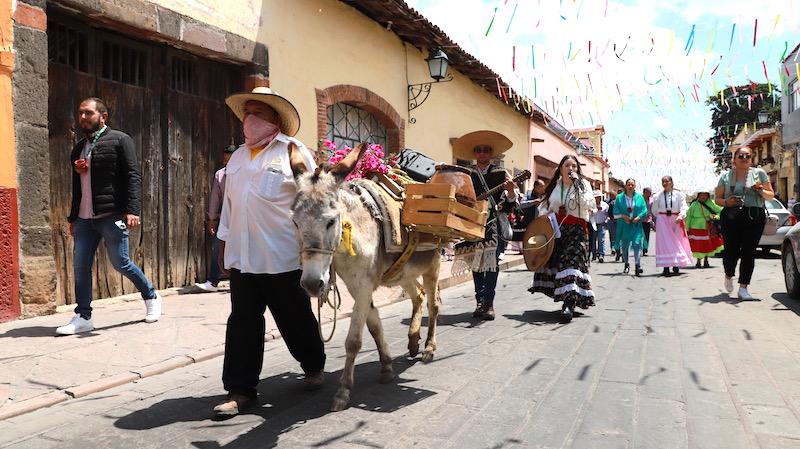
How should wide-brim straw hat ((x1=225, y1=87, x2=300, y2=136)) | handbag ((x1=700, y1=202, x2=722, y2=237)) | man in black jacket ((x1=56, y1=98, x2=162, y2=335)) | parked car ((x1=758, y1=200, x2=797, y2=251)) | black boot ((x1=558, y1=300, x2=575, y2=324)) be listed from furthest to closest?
parked car ((x1=758, y1=200, x2=797, y2=251)) < handbag ((x1=700, y1=202, x2=722, y2=237)) < black boot ((x1=558, y1=300, x2=575, y2=324)) < man in black jacket ((x1=56, y1=98, x2=162, y2=335)) < wide-brim straw hat ((x1=225, y1=87, x2=300, y2=136))

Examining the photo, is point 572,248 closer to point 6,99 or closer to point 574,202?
point 574,202

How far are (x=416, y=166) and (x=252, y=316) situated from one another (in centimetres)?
233

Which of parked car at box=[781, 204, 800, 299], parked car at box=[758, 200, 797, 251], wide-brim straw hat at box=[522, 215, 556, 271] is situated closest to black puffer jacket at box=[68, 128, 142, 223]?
wide-brim straw hat at box=[522, 215, 556, 271]

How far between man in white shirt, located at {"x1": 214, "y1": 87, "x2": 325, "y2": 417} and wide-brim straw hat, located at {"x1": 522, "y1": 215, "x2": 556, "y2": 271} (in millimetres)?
3287

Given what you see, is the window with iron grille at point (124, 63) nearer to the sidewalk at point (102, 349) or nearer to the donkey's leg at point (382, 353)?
the sidewalk at point (102, 349)

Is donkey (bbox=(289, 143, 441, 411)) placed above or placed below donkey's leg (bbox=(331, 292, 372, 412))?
above

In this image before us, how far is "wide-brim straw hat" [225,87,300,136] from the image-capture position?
342 centimetres

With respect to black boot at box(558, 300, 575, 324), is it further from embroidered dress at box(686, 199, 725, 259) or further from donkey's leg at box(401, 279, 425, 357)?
embroidered dress at box(686, 199, 725, 259)

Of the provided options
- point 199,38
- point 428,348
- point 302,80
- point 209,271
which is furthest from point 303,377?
point 302,80

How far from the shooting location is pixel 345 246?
3207 millimetres

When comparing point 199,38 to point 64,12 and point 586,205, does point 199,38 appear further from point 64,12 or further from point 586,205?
point 586,205

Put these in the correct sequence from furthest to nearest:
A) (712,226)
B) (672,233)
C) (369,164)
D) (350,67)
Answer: (712,226) < (350,67) < (672,233) < (369,164)

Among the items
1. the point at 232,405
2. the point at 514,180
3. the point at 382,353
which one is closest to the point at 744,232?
the point at 514,180

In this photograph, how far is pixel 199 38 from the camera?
24.7 ft
